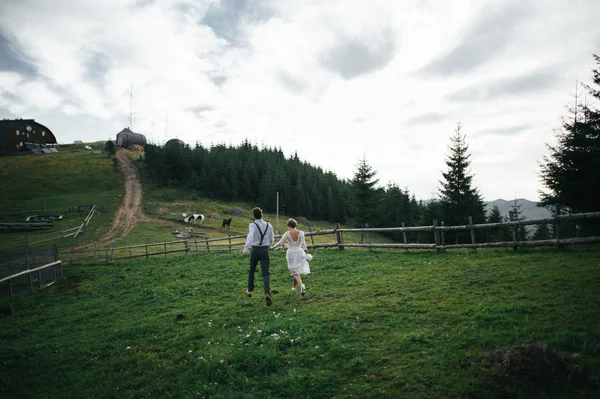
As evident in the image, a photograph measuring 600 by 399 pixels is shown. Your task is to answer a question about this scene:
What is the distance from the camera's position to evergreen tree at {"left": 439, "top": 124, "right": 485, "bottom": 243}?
108ft

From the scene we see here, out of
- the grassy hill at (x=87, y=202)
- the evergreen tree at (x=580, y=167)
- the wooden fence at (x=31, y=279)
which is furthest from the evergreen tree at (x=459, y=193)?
the wooden fence at (x=31, y=279)


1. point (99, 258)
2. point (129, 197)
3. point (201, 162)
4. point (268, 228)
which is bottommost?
point (99, 258)

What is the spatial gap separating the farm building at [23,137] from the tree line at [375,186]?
45.4 m

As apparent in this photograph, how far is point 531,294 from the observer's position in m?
7.92

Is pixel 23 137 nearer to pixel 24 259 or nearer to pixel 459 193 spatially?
pixel 24 259

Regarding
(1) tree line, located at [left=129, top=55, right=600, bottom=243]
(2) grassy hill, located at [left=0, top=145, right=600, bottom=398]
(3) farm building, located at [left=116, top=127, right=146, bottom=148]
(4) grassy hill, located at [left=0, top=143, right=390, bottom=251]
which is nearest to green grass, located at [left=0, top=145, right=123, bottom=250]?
(4) grassy hill, located at [left=0, top=143, right=390, bottom=251]

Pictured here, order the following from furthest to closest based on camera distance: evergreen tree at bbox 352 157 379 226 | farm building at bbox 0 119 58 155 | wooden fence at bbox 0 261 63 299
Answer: farm building at bbox 0 119 58 155 < evergreen tree at bbox 352 157 379 226 < wooden fence at bbox 0 261 63 299

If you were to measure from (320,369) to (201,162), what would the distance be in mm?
87690

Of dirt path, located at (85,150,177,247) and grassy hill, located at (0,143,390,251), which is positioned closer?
grassy hill, located at (0,143,390,251)

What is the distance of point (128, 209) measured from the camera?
184 feet

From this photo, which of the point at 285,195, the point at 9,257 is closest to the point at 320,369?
the point at 9,257

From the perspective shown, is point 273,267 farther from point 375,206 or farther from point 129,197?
point 129,197

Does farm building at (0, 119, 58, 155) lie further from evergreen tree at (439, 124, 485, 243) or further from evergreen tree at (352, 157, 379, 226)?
evergreen tree at (439, 124, 485, 243)

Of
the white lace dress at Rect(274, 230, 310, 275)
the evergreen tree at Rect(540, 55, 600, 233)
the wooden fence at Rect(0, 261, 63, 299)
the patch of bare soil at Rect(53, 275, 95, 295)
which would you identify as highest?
the evergreen tree at Rect(540, 55, 600, 233)
